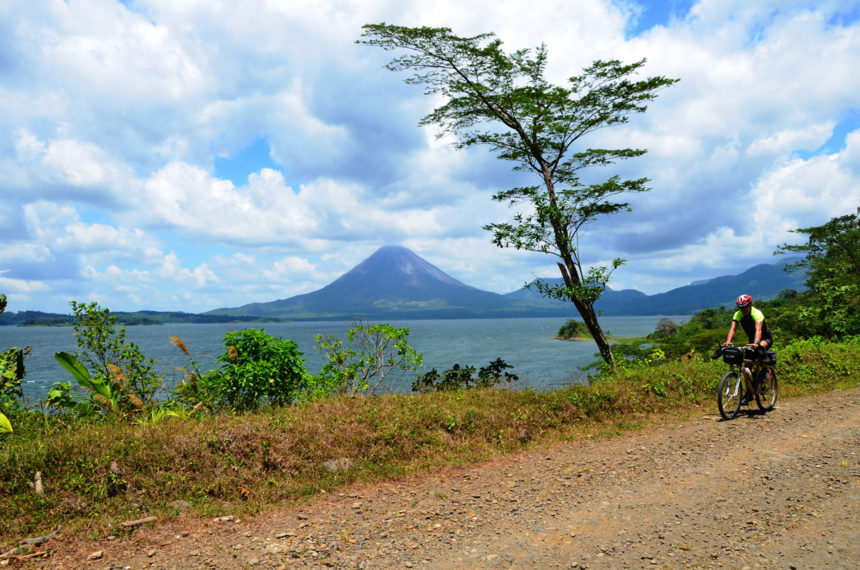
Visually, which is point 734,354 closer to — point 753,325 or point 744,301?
point 753,325

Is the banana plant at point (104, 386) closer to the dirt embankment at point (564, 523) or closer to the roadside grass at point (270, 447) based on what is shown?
the roadside grass at point (270, 447)

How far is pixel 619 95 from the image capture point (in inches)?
547

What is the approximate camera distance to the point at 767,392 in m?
9.93

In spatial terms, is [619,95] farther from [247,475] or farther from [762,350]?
[247,475]

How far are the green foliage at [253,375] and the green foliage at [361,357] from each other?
1064 millimetres

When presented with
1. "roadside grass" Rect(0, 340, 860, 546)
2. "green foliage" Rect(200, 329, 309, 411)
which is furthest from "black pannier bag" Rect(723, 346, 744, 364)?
"green foliage" Rect(200, 329, 309, 411)

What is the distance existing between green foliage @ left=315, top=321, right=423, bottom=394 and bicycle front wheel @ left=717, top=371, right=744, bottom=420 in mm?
6065

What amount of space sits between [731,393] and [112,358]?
11.5 meters

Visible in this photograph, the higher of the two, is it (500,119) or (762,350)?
(500,119)

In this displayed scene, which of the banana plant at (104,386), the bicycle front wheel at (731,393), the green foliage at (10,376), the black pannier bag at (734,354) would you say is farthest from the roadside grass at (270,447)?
the black pannier bag at (734,354)

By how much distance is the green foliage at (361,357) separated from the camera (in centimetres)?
1070

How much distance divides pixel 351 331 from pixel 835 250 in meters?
29.3

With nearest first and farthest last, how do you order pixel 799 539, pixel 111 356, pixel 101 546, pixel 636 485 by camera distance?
1. pixel 799 539
2. pixel 101 546
3. pixel 636 485
4. pixel 111 356

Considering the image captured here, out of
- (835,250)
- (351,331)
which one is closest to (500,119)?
(351,331)
